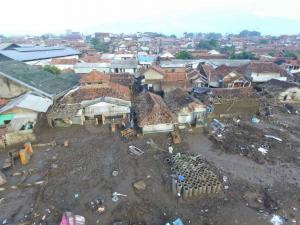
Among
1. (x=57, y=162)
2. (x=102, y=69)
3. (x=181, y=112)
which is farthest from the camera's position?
(x=102, y=69)

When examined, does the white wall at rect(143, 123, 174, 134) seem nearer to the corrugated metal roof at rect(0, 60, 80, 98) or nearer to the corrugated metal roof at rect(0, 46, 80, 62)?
the corrugated metal roof at rect(0, 60, 80, 98)

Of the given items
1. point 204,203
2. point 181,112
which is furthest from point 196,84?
point 204,203

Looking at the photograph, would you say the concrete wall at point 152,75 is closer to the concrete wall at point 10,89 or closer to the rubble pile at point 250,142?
the rubble pile at point 250,142

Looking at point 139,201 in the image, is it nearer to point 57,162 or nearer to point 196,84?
point 57,162

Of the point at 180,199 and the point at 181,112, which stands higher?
the point at 181,112

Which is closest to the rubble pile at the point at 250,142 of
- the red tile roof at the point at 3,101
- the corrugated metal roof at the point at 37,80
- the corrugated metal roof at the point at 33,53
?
the corrugated metal roof at the point at 37,80

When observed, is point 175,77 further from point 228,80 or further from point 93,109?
point 93,109

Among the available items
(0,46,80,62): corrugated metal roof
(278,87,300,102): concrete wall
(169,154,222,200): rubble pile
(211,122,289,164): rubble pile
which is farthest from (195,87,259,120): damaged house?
(0,46,80,62): corrugated metal roof
